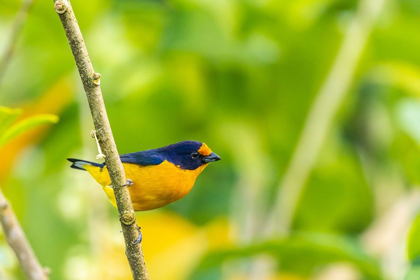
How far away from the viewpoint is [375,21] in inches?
107

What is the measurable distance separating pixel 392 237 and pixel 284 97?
762mm

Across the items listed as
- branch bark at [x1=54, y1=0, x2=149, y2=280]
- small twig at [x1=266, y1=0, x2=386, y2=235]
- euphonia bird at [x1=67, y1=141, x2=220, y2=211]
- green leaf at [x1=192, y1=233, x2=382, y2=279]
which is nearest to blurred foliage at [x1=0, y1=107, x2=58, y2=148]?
euphonia bird at [x1=67, y1=141, x2=220, y2=211]

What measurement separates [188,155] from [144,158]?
0.08m

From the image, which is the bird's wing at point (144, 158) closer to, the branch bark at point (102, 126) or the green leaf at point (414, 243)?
the branch bark at point (102, 126)

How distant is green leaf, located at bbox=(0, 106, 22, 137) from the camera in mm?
1068

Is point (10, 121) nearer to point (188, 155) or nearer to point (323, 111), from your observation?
point (188, 155)

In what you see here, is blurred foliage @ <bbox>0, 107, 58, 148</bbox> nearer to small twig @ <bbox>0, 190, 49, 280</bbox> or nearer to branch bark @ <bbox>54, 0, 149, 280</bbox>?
small twig @ <bbox>0, 190, 49, 280</bbox>

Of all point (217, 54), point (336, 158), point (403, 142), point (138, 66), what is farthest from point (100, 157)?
point (403, 142)

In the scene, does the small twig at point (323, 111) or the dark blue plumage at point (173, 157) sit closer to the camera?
the dark blue plumage at point (173, 157)

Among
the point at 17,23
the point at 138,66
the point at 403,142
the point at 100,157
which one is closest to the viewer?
the point at 100,157

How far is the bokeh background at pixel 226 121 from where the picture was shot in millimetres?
2268

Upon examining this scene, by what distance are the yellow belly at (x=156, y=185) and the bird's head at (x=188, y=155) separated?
0.01 meters

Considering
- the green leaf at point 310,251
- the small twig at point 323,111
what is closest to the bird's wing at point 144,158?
the green leaf at point 310,251

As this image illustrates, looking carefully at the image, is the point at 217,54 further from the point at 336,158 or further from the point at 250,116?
the point at 336,158
